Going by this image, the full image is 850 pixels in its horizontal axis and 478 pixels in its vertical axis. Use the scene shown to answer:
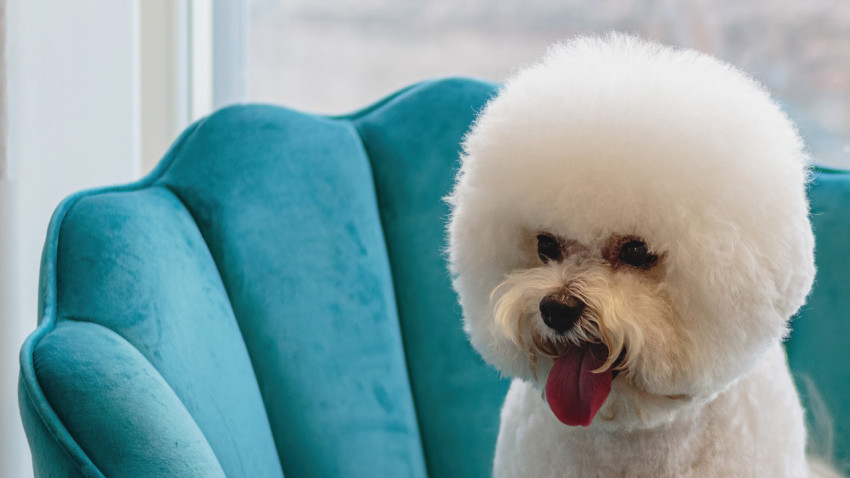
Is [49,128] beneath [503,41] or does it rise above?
beneath

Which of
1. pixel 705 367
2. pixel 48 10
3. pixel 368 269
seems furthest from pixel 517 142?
pixel 48 10

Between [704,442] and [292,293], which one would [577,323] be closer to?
[704,442]

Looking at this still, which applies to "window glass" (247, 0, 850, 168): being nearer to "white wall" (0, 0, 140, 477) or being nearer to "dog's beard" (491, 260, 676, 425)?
"white wall" (0, 0, 140, 477)

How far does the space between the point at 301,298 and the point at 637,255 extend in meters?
0.58

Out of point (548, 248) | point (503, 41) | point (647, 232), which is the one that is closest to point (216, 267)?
point (548, 248)

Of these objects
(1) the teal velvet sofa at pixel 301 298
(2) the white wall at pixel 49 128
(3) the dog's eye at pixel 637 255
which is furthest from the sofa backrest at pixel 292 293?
(3) the dog's eye at pixel 637 255

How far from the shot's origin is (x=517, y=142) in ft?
2.50

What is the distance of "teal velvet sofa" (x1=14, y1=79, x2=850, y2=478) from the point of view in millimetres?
907

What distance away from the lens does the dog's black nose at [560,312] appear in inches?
27.1

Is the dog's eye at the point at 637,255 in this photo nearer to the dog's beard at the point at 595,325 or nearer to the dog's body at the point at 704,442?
the dog's beard at the point at 595,325

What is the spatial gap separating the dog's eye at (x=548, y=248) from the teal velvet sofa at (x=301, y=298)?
402mm

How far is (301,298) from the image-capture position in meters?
1.16

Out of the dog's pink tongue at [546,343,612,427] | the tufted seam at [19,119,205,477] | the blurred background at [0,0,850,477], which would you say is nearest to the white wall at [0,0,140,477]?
the blurred background at [0,0,850,477]

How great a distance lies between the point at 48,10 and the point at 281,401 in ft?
2.31
